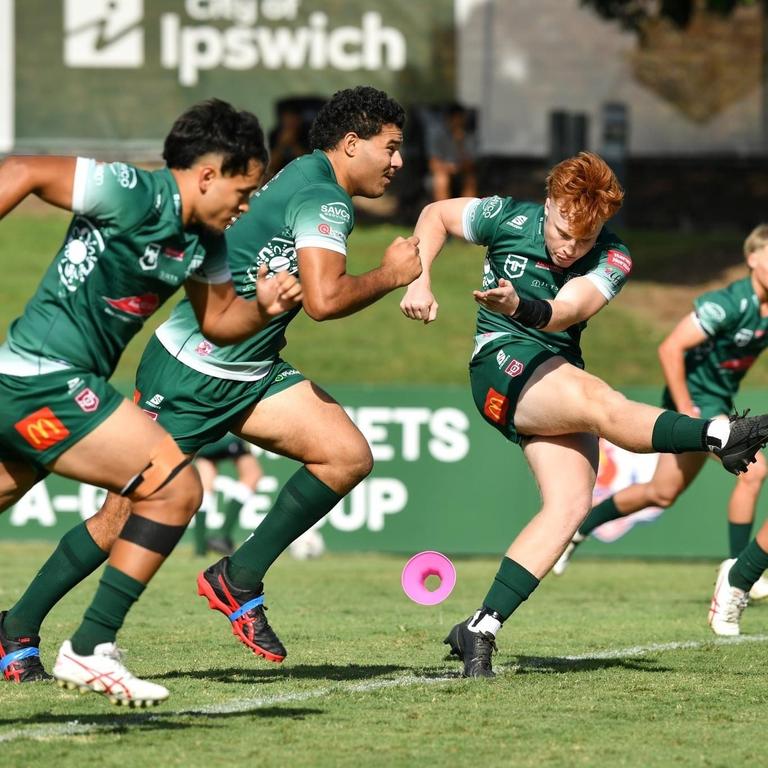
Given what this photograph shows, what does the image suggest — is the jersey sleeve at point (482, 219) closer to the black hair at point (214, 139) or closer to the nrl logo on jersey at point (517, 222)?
the nrl logo on jersey at point (517, 222)

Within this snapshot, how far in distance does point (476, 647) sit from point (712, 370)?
443cm

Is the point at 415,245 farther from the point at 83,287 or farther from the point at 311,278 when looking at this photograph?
→ the point at 83,287

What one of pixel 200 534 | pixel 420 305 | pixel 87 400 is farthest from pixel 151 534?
pixel 200 534

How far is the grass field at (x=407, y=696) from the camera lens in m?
4.92

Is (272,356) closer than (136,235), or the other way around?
(136,235)

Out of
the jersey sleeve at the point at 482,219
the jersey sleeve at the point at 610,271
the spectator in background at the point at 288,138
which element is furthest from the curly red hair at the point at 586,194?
the spectator in background at the point at 288,138

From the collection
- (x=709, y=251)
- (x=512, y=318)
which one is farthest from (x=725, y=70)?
(x=512, y=318)

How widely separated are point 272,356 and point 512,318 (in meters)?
0.99

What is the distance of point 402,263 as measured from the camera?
19.2 ft

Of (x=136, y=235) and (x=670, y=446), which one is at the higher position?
(x=136, y=235)

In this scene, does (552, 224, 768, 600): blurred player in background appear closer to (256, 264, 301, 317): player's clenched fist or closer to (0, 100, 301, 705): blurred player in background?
(256, 264, 301, 317): player's clenched fist

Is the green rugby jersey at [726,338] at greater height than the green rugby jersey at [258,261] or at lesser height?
lesser

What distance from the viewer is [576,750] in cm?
499

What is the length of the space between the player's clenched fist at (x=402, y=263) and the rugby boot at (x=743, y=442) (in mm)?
1400
